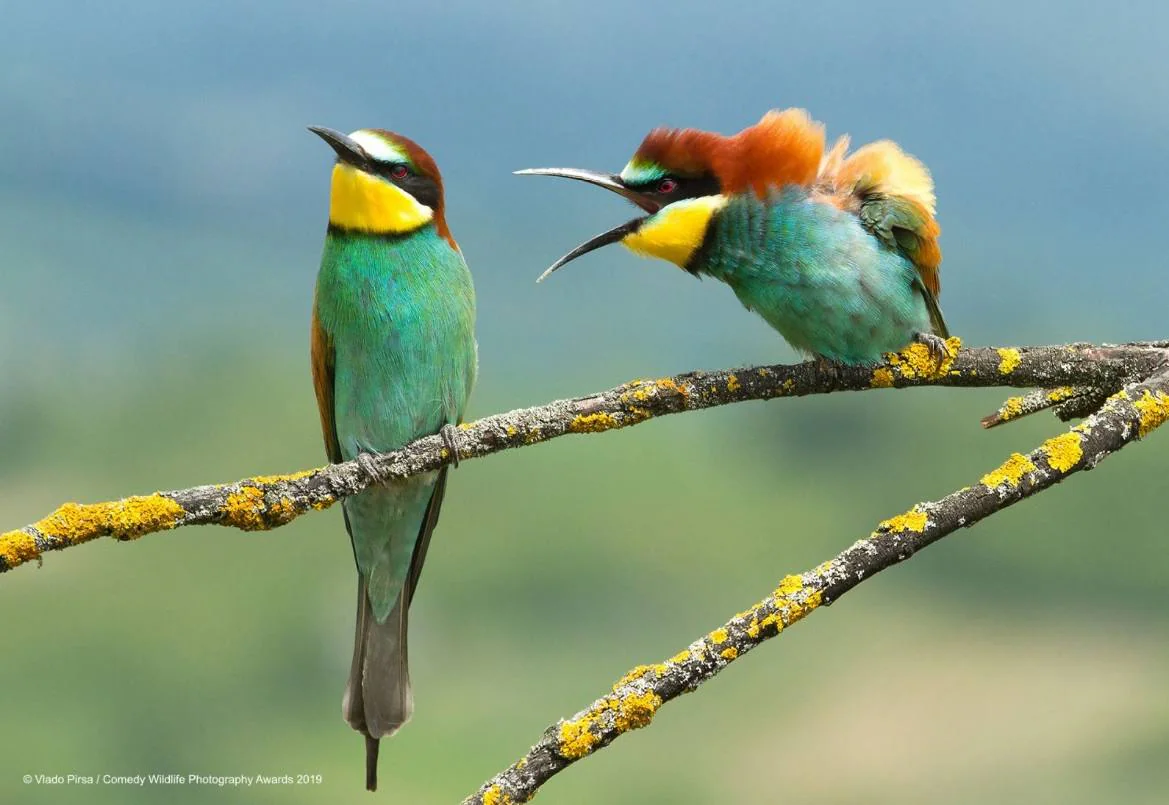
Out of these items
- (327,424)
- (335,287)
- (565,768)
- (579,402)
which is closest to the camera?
(565,768)

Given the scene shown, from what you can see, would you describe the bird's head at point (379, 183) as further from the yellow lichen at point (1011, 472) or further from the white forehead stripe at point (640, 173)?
the yellow lichen at point (1011, 472)

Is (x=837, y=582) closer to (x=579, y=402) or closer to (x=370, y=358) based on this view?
(x=579, y=402)

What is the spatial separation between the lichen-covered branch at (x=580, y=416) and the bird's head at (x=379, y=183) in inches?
20.3

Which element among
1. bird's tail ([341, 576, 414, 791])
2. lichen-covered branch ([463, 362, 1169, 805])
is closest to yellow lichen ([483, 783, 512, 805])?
lichen-covered branch ([463, 362, 1169, 805])

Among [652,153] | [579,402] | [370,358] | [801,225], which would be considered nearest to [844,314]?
[801,225]

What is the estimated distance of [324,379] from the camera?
201 centimetres

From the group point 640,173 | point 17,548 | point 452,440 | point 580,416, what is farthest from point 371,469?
point 640,173

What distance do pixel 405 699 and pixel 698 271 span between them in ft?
2.70

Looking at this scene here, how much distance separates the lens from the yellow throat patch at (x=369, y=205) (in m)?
1.88

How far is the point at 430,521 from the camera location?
2068mm

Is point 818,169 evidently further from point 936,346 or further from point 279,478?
point 279,478

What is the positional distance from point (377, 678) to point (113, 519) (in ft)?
2.90

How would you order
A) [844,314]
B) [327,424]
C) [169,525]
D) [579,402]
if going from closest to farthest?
1. [169,525]
2. [579,402]
3. [844,314]
4. [327,424]

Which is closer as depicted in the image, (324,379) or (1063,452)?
(1063,452)
